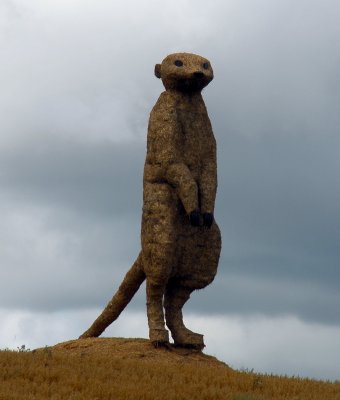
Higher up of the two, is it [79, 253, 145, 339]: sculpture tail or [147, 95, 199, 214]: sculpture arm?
[147, 95, 199, 214]: sculpture arm

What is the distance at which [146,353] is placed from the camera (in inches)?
531

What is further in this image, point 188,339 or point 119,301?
point 119,301

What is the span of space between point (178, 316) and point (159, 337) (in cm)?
67

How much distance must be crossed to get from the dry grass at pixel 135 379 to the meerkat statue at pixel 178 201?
28.3 inches

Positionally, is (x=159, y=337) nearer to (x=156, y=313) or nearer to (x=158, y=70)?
(x=156, y=313)

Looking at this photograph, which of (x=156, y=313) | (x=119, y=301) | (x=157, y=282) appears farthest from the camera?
(x=119, y=301)

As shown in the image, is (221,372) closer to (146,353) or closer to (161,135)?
(146,353)

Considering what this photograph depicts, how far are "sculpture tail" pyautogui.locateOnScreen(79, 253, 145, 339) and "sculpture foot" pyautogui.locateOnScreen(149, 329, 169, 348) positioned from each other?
1265 mm

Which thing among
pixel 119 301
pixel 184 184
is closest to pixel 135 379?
pixel 184 184

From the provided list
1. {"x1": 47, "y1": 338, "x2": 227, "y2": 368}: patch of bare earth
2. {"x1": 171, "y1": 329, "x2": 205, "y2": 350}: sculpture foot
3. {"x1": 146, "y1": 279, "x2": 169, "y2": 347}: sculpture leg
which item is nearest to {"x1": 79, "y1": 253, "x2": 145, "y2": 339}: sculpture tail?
{"x1": 47, "y1": 338, "x2": 227, "y2": 368}: patch of bare earth

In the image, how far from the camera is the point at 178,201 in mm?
13859

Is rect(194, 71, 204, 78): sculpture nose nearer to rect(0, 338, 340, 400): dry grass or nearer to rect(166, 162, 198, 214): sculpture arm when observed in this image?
rect(166, 162, 198, 214): sculpture arm

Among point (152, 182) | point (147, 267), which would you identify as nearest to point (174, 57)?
point (152, 182)

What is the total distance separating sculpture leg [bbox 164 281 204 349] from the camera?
14.0 meters
